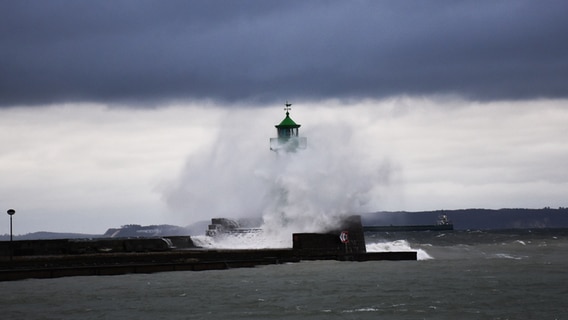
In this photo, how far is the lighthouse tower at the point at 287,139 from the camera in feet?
191

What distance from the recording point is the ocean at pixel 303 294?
26562mm

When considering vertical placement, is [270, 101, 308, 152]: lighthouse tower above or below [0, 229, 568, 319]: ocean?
above

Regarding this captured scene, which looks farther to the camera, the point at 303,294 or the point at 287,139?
the point at 287,139

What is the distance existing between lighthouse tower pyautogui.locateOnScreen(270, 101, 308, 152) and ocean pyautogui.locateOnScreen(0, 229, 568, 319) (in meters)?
15.0

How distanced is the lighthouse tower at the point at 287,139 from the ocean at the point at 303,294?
49.2ft

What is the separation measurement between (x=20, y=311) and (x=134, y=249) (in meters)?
23.0

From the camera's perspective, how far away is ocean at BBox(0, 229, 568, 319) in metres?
26.6

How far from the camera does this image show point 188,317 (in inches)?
1017

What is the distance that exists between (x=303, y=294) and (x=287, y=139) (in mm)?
27877

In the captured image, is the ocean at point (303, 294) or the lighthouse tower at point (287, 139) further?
the lighthouse tower at point (287, 139)

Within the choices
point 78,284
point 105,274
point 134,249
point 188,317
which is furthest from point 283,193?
point 188,317

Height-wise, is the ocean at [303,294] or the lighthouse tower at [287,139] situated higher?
the lighthouse tower at [287,139]

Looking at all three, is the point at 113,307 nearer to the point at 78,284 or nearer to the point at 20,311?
the point at 20,311

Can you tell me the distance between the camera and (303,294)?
31422mm
